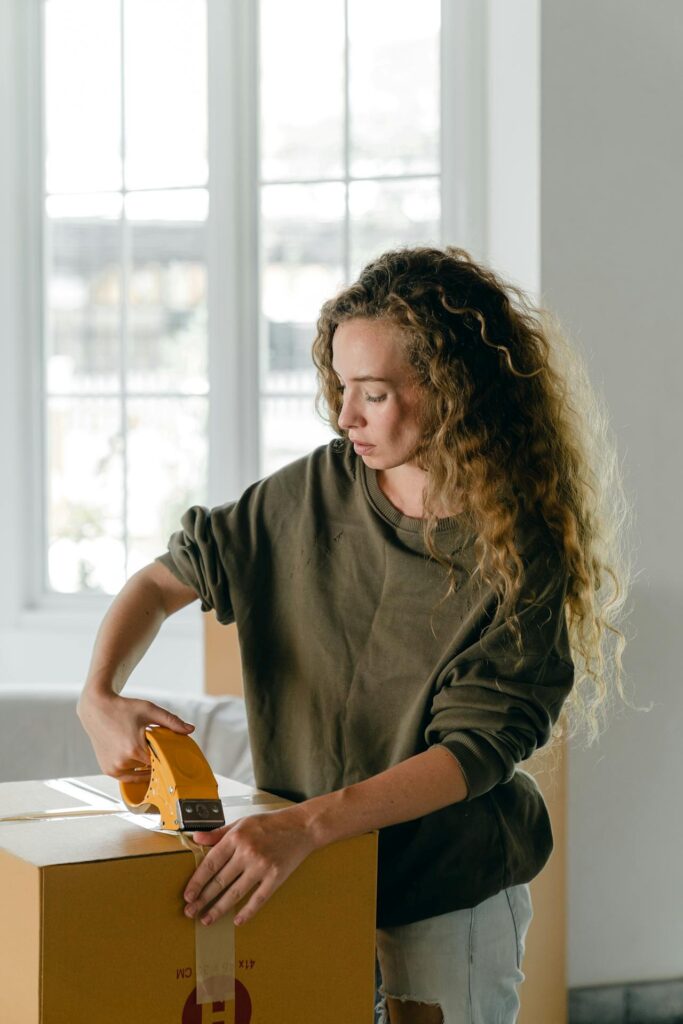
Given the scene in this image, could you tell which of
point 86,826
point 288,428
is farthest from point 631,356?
point 86,826

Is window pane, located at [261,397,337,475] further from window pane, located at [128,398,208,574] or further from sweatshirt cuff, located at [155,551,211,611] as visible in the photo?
sweatshirt cuff, located at [155,551,211,611]

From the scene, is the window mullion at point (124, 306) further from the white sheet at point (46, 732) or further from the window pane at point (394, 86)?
the white sheet at point (46, 732)

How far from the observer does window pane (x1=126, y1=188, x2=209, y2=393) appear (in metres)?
3.20

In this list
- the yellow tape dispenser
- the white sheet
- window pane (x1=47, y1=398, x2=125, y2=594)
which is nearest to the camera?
the yellow tape dispenser

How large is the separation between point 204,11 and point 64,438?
44.6 inches

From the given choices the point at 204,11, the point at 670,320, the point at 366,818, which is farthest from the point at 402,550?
the point at 204,11

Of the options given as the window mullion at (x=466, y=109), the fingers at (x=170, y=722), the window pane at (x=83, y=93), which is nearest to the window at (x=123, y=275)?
the window pane at (x=83, y=93)

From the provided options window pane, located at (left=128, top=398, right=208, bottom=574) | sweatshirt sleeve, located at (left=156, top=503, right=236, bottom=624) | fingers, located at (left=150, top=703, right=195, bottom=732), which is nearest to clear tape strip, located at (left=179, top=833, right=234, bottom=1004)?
fingers, located at (left=150, top=703, right=195, bottom=732)

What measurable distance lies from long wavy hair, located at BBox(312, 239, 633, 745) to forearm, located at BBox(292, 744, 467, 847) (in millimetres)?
156

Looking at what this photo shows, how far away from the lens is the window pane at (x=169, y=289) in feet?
10.5

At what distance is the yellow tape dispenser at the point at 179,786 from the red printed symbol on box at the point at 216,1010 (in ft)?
0.47

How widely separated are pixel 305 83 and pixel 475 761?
2.30 meters

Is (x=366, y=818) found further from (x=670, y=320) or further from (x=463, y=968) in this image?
(x=670, y=320)

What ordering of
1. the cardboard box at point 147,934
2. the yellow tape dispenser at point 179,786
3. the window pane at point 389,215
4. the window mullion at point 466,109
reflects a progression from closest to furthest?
1. the cardboard box at point 147,934
2. the yellow tape dispenser at point 179,786
3. the window mullion at point 466,109
4. the window pane at point 389,215
